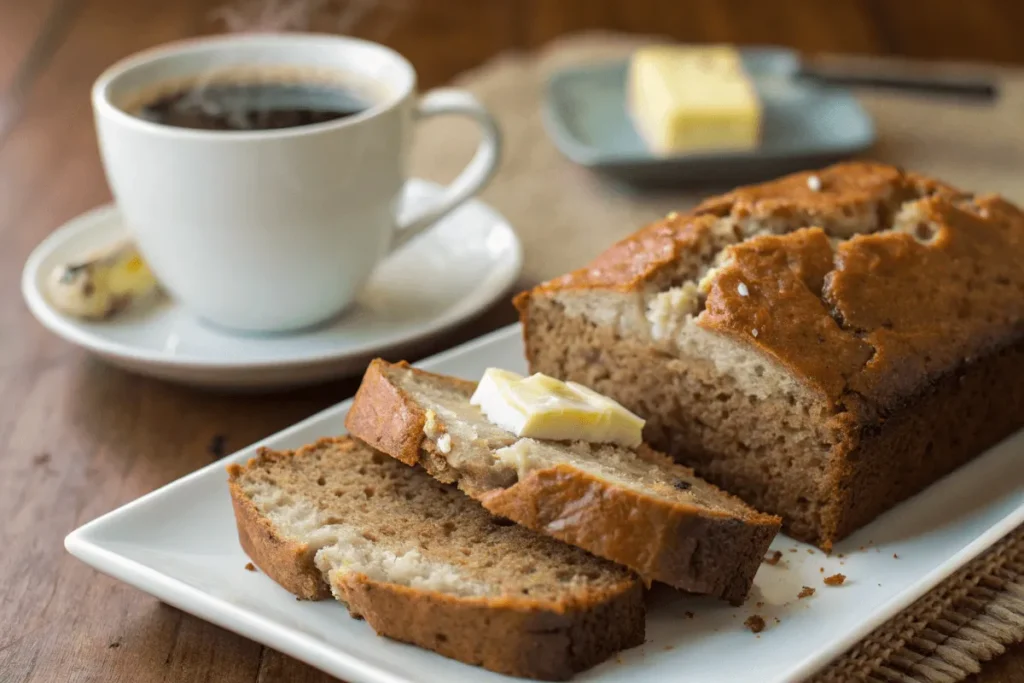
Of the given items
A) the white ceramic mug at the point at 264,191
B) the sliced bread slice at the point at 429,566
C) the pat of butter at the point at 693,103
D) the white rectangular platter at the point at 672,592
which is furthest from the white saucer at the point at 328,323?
the pat of butter at the point at 693,103

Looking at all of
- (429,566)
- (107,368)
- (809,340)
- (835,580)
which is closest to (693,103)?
(809,340)

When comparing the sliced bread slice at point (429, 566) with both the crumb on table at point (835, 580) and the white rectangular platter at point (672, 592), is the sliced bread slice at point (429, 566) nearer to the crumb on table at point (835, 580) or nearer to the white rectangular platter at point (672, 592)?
the white rectangular platter at point (672, 592)

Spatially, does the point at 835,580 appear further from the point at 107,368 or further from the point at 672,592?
the point at 107,368

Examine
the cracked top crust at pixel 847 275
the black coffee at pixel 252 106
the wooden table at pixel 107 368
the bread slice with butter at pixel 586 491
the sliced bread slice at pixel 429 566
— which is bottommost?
the wooden table at pixel 107 368

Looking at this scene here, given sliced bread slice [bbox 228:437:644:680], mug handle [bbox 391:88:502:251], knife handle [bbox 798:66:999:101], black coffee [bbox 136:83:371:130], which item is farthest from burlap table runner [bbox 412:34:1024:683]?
sliced bread slice [bbox 228:437:644:680]

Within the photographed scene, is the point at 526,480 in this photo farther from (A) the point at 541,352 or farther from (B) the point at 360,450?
(A) the point at 541,352

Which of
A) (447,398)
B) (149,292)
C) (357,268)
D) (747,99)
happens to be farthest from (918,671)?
(747,99)

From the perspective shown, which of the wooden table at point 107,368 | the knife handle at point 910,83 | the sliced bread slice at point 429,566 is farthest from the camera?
the knife handle at point 910,83

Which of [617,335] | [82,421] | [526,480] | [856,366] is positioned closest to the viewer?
[526,480]
